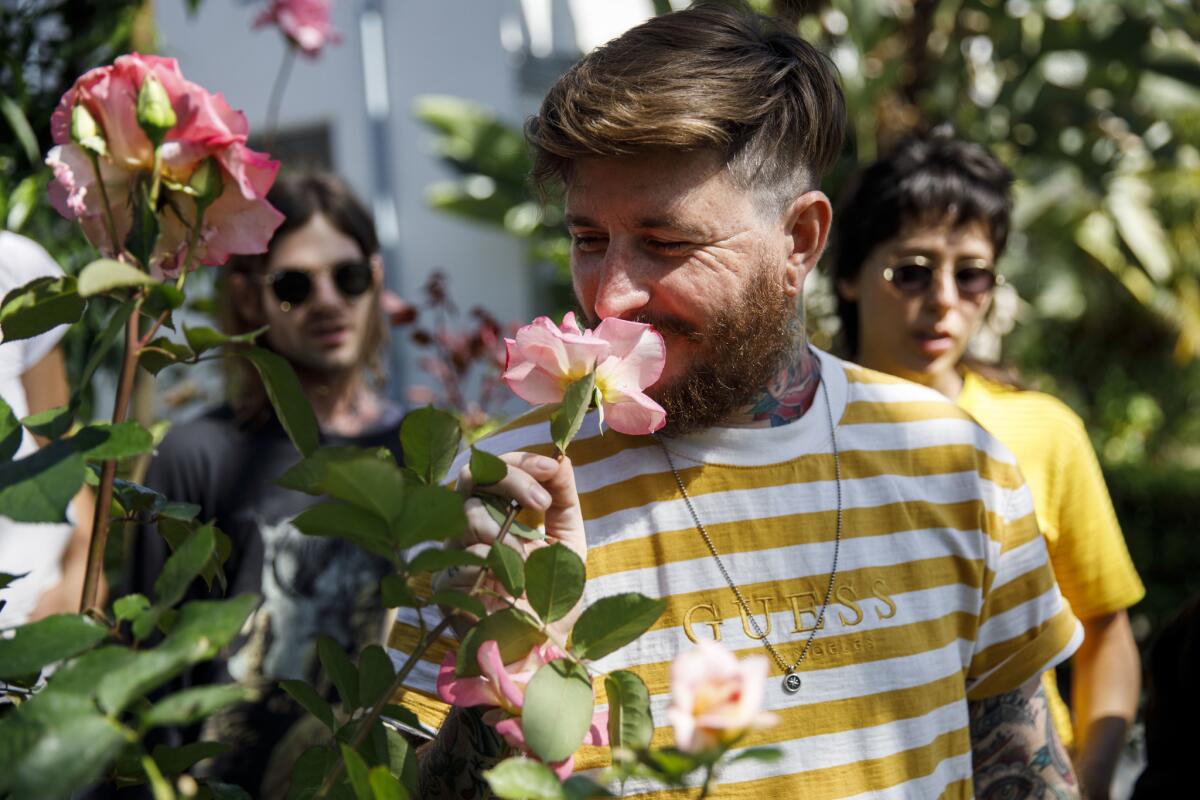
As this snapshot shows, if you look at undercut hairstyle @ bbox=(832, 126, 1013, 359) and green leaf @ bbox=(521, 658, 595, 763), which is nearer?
green leaf @ bbox=(521, 658, 595, 763)

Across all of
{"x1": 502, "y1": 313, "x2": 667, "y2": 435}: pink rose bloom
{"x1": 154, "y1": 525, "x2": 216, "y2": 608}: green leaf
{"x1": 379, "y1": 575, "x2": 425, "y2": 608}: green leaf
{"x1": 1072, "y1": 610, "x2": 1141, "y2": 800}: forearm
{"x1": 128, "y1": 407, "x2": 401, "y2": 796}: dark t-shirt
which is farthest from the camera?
{"x1": 128, "y1": 407, "x2": 401, "y2": 796}: dark t-shirt

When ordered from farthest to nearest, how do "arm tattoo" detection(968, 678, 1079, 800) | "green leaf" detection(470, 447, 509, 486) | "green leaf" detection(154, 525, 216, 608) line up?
"arm tattoo" detection(968, 678, 1079, 800)
"green leaf" detection(470, 447, 509, 486)
"green leaf" detection(154, 525, 216, 608)

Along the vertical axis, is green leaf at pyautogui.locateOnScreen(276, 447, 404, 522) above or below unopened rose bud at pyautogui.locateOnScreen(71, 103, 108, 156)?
below

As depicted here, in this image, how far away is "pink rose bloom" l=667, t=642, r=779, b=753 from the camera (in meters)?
0.65

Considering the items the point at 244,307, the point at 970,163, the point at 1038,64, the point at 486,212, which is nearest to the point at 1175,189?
the point at 1038,64

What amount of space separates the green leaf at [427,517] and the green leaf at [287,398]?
0.38 ft

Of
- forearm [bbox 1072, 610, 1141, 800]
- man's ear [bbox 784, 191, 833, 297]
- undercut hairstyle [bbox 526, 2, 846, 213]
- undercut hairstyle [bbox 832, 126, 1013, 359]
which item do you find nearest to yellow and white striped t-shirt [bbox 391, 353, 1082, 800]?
man's ear [bbox 784, 191, 833, 297]

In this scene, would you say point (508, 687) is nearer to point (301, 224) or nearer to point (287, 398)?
point (287, 398)

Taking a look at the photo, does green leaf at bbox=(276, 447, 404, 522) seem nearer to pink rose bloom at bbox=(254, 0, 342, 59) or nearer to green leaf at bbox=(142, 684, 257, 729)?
green leaf at bbox=(142, 684, 257, 729)

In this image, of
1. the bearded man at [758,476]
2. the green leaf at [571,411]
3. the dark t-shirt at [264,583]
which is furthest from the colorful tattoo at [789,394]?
the dark t-shirt at [264,583]

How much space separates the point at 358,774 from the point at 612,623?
0.22 metres

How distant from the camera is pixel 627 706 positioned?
91 centimetres

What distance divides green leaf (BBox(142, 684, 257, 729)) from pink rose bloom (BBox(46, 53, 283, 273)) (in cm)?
37

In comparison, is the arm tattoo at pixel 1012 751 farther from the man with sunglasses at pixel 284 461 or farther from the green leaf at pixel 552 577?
the man with sunglasses at pixel 284 461
